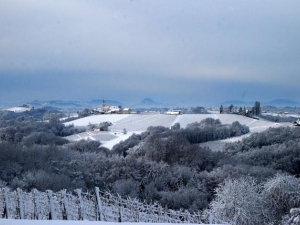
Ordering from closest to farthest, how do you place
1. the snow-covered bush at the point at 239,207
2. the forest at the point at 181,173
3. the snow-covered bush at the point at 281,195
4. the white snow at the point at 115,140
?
the snow-covered bush at the point at 239,207, the forest at the point at 181,173, the snow-covered bush at the point at 281,195, the white snow at the point at 115,140

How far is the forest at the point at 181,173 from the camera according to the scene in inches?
867

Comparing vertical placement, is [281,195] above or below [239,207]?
below

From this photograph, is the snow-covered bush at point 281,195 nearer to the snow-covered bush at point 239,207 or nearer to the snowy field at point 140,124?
the snow-covered bush at point 239,207

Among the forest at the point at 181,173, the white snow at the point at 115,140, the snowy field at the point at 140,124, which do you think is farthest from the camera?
the snowy field at the point at 140,124

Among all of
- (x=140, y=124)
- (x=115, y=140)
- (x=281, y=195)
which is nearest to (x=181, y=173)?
(x=281, y=195)

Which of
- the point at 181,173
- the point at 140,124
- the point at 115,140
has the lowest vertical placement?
the point at 115,140

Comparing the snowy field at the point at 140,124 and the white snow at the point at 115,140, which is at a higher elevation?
the snowy field at the point at 140,124

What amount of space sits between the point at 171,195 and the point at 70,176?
9228mm

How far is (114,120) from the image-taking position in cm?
8062

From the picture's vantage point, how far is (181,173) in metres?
30.6

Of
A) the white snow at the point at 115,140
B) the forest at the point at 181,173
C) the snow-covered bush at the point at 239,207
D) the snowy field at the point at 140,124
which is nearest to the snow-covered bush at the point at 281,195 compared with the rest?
the forest at the point at 181,173

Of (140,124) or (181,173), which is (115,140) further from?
(181,173)

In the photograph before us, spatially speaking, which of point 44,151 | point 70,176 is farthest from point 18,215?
point 44,151

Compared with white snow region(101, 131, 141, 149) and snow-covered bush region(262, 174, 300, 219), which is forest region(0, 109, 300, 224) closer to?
snow-covered bush region(262, 174, 300, 219)
